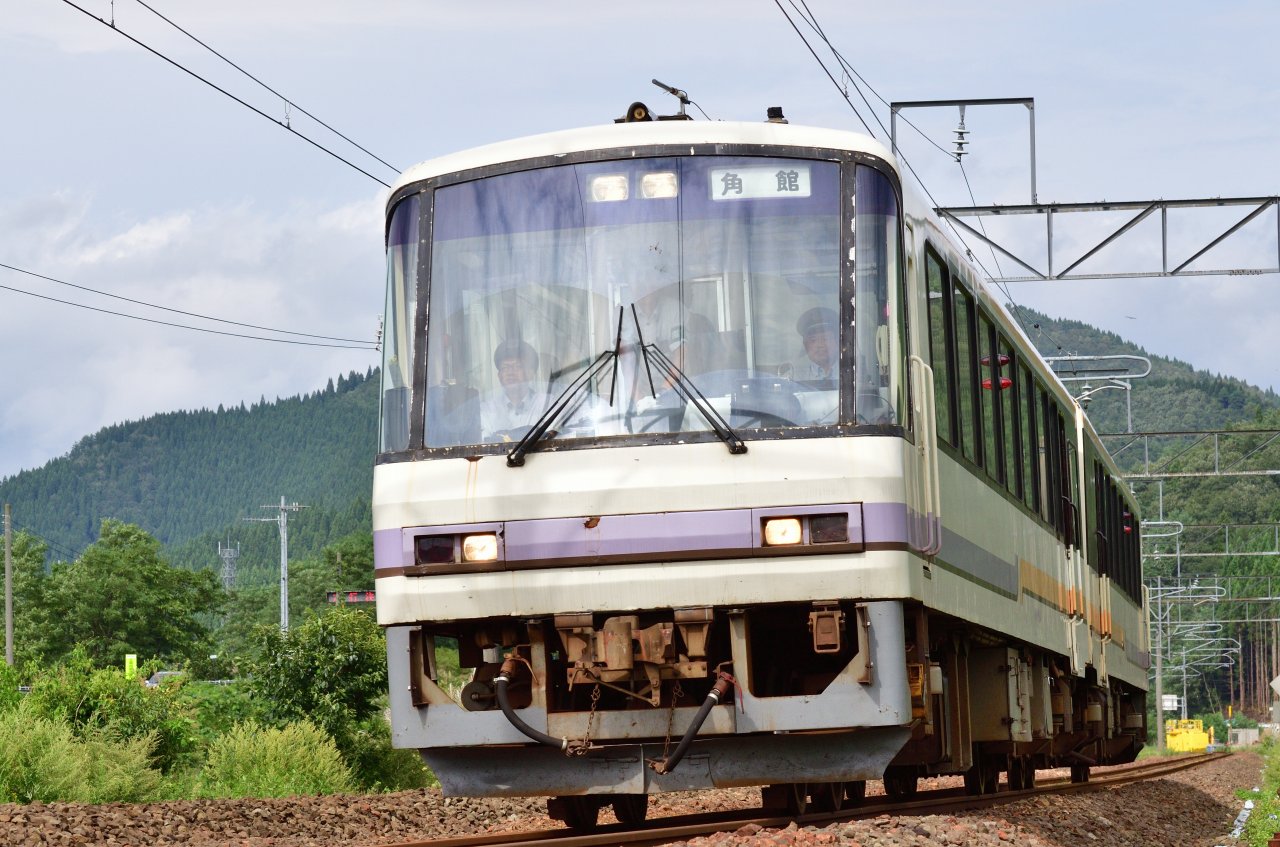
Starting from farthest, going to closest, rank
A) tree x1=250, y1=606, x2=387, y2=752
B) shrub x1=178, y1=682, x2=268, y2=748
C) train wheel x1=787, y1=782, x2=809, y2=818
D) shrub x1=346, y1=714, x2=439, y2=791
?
1. shrub x1=178, y1=682, x2=268, y2=748
2. tree x1=250, y1=606, x2=387, y2=752
3. shrub x1=346, y1=714, x2=439, y2=791
4. train wheel x1=787, y1=782, x2=809, y2=818

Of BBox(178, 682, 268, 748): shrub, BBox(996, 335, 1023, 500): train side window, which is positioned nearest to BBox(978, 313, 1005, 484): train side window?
BBox(996, 335, 1023, 500): train side window

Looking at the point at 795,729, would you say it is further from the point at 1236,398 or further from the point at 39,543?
the point at 1236,398

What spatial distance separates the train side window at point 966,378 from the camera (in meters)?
11.0

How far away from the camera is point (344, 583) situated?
133 m

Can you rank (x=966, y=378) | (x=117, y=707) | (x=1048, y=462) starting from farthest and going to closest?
(x=117, y=707), (x=1048, y=462), (x=966, y=378)

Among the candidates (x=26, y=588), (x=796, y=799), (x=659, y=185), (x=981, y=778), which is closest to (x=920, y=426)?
(x=659, y=185)

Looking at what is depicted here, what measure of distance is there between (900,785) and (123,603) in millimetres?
89238

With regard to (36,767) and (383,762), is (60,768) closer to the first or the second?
(36,767)

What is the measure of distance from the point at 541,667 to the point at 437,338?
66.2 inches

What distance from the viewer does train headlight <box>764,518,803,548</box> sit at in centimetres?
853

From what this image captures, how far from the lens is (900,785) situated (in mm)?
14211

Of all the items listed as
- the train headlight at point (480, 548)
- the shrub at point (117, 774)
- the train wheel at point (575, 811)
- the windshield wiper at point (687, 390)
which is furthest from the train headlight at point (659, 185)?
the shrub at point (117, 774)

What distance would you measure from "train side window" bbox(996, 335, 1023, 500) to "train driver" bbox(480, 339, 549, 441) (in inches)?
175

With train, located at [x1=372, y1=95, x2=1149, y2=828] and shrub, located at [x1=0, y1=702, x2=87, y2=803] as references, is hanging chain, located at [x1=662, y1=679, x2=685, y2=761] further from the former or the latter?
shrub, located at [x1=0, y1=702, x2=87, y2=803]
